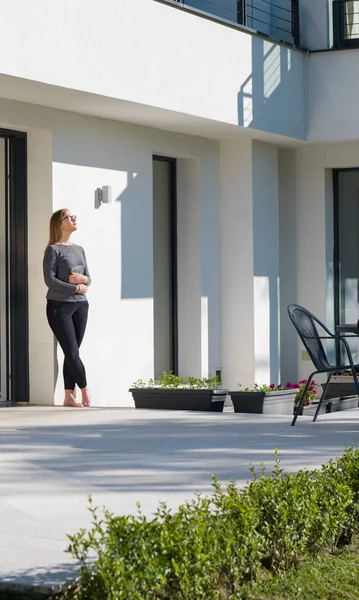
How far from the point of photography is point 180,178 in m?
13.1

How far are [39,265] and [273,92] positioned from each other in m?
3.78

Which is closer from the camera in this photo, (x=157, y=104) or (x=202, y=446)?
(x=202, y=446)

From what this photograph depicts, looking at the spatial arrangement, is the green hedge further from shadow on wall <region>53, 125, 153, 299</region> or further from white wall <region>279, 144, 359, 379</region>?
white wall <region>279, 144, 359, 379</region>

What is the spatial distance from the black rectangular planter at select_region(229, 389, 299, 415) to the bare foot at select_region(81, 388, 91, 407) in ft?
4.29

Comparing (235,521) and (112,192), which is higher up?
(112,192)

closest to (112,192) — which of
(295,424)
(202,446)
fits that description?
(295,424)

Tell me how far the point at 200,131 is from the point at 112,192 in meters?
1.70

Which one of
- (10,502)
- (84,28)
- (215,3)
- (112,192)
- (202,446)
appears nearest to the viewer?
(10,502)

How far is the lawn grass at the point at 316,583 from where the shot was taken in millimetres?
3848

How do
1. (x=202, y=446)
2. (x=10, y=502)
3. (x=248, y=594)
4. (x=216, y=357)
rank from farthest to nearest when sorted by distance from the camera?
(x=216, y=357) < (x=202, y=446) < (x=10, y=502) < (x=248, y=594)

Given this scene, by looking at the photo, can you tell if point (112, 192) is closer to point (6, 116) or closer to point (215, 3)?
point (6, 116)

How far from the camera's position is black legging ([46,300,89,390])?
1019 centimetres

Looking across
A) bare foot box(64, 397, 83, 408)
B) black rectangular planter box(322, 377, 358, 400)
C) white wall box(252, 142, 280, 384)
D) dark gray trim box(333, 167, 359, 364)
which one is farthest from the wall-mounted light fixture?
dark gray trim box(333, 167, 359, 364)

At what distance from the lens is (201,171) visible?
13039mm
